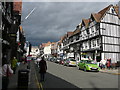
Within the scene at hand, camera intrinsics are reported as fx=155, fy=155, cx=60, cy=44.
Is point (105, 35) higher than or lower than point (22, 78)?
higher

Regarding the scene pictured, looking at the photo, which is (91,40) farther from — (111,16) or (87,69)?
Answer: (87,69)

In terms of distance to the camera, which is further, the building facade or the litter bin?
the building facade

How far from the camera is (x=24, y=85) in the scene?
25.6 ft

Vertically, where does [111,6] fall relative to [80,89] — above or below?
above

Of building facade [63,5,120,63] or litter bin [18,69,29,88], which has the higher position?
building facade [63,5,120,63]

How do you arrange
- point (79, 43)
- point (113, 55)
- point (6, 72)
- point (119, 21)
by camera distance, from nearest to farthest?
point (6, 72), point (113, 55), point (119, 21), point (79, 43)

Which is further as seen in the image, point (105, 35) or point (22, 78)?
point (105, 35)

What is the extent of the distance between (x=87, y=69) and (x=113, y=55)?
15.5 metres

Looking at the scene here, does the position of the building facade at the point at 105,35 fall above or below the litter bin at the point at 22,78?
above

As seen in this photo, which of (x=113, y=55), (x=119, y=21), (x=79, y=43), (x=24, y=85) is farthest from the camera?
(x=79, y=43)

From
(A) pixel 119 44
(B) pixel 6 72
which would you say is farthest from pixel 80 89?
(A) pixel 119 44

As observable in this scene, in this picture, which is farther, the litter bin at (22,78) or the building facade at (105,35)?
the building facade at (105,35)

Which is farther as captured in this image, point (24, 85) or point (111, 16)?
point (111, 16)

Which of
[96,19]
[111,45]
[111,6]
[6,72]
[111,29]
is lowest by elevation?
[6,72]
